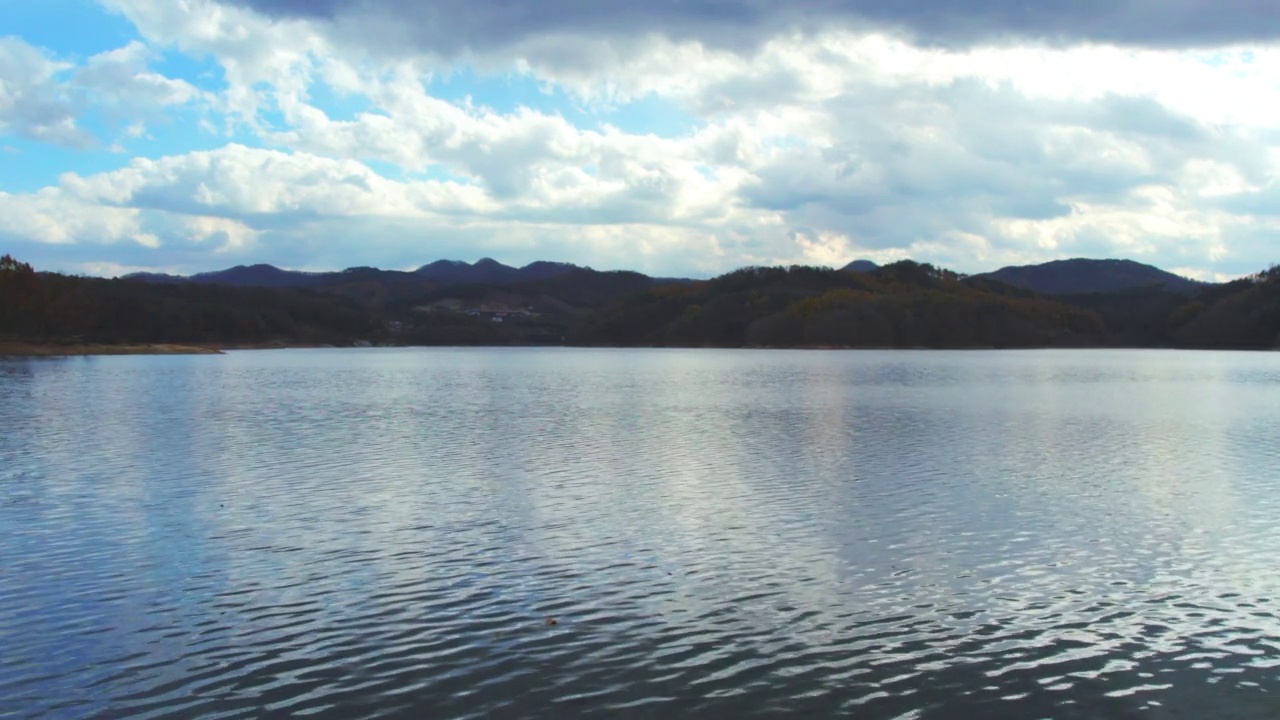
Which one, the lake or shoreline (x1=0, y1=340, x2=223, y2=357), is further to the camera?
shoreline (x1=0, y1=340, x2=223, y2=357)

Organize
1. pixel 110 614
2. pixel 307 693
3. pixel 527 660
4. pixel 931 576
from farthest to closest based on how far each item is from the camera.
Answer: pixel 931 576 < pixel 110 614 < pixel 527 660 < pixel 307 693

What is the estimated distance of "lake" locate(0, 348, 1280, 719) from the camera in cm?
1258

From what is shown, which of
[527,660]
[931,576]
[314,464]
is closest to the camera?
[527,660]

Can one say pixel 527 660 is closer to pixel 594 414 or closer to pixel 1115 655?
pixel 1115 655

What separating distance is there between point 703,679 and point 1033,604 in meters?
6.57

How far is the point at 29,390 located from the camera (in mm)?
70688

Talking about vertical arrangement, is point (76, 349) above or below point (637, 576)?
Result: above

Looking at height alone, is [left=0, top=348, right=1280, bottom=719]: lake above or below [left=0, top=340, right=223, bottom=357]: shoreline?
below

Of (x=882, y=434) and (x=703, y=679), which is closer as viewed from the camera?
(x=703, y=679)

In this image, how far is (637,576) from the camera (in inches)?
722

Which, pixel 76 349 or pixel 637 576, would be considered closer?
pixel 637 576

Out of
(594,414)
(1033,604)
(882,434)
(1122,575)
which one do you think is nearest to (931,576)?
(1033,604)

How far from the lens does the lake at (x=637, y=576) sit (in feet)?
41.3

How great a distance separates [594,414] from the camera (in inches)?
2164
